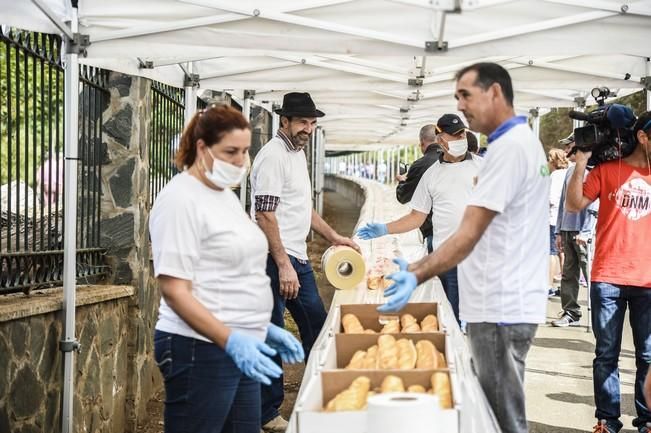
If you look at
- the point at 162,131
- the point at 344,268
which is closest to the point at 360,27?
the point at 344,268

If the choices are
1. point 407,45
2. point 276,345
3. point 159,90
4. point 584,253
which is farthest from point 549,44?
point 584,253

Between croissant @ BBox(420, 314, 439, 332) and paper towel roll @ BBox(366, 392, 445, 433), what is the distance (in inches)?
74.8

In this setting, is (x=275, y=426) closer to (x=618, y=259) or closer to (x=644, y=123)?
(x=618, y=259)

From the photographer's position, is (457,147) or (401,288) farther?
(457,147)

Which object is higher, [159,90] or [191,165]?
[159,90]

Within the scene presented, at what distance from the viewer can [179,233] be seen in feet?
12.0

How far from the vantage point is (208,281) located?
148 inches

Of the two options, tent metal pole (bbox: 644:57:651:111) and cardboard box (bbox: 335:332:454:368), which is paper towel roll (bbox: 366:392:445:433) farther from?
tent metal pole (bbox: 644:57:651:111)

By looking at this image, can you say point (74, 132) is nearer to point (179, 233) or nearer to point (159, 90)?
point (179, 233)

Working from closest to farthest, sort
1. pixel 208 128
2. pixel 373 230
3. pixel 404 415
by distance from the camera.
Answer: pixel 404 415, pixel 208 128, pixel 373 230

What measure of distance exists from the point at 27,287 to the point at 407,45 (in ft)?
9.77

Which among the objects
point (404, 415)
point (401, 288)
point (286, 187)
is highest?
point (286, 187)

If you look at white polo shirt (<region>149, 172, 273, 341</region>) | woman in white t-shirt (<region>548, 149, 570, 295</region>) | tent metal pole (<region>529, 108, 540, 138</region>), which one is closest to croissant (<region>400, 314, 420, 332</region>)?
Result: white polo shirt (<region>149, 172, 273, 341</region>)

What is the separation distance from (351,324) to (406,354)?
90 centimetres
